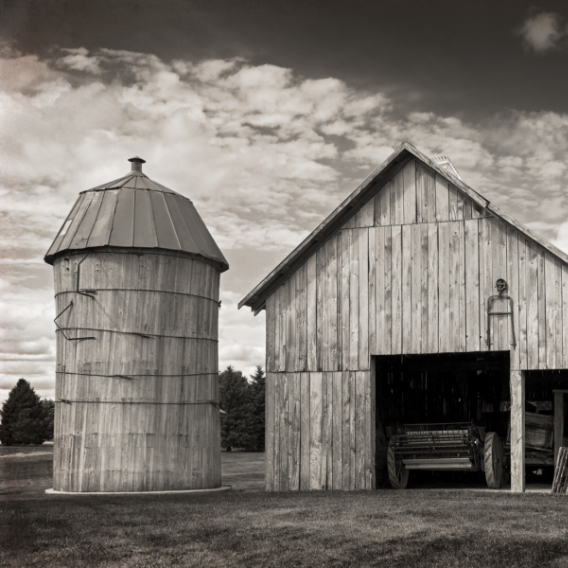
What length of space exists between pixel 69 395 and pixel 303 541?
14212 mm

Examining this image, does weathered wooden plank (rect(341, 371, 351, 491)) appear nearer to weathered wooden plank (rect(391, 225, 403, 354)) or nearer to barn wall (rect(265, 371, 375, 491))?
barn wall (rect(265, 371, 375, 491))

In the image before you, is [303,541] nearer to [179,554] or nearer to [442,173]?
[179,554]

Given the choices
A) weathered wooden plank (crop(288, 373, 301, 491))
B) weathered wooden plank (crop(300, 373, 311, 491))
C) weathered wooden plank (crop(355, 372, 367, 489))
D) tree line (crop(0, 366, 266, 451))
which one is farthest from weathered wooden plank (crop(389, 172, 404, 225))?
tree line (crop(0, 366, 266, 451))

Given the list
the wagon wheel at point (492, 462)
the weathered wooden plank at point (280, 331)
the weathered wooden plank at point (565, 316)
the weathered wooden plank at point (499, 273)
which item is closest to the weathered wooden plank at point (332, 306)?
the weathered wooden plank at point (280, 331)

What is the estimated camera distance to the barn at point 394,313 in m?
18.8

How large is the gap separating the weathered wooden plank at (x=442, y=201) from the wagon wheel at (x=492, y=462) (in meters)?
5.36

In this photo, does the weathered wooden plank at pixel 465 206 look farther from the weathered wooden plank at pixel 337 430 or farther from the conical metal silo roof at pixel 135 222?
the conical metal silo roof at pixel 135 222

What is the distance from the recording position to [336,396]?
66.4ft

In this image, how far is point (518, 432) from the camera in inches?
736

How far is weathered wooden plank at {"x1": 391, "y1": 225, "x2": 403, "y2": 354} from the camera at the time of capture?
1986 centimetres

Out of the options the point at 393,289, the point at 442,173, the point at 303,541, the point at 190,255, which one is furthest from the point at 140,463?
the point at 303,541

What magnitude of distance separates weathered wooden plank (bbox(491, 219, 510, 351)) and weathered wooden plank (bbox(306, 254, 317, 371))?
165 inches

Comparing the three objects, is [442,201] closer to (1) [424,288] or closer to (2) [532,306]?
(1) [424,288]

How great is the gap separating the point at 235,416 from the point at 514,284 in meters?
58.9
